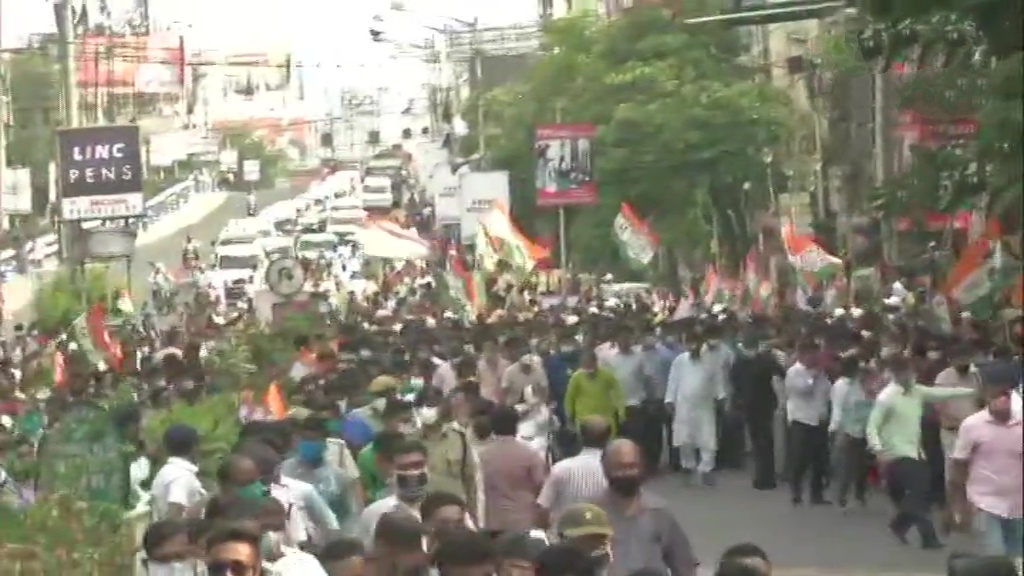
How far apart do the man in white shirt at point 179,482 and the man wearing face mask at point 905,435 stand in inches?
213

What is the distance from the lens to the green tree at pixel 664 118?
34.6 metres

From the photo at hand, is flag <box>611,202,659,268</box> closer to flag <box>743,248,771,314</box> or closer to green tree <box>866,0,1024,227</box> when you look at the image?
flag <box>743,248,771,314</box>

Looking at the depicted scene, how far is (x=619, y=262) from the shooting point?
4041cm

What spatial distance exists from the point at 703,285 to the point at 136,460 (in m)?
25.5

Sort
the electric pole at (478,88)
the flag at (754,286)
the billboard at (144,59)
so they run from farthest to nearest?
1. the electric pole at (478,88)
2. the billboard at (144,59)
3. the flag at (754,286)

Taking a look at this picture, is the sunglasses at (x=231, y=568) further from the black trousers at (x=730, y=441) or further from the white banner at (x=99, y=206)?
the white banner at (x=99, y=206)

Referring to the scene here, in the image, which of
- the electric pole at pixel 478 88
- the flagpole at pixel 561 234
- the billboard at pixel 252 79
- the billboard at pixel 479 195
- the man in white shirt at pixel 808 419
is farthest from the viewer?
the billboard at pixel 252 79

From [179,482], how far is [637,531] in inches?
92.6

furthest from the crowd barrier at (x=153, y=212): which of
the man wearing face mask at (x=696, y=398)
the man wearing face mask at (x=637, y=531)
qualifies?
the man wearing face mask at (x=637, y=531)

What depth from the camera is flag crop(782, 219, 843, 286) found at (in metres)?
30.3

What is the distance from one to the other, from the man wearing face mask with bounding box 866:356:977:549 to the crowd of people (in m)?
0.02

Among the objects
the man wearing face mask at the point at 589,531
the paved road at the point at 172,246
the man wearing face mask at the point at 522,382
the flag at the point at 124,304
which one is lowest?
the paved road at the point at 172,246

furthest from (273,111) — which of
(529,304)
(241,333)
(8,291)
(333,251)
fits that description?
(241,333)

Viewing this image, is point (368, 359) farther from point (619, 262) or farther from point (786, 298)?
point (619, 262)
